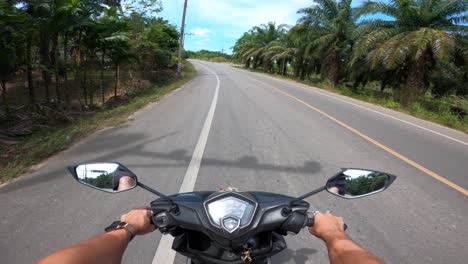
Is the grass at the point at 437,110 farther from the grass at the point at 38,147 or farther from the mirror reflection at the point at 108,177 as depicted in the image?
the mirror reflection at the point at 108,177

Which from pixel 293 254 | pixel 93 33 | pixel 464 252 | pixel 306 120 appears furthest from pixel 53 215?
pixel 93 33

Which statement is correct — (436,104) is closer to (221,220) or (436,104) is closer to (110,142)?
(110,142)

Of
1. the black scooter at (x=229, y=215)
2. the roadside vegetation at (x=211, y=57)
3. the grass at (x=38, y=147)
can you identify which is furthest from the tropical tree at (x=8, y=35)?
the roadside vegetation at (x=211, y=57)

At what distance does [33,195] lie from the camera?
4.35m

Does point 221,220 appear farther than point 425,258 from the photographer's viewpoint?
No

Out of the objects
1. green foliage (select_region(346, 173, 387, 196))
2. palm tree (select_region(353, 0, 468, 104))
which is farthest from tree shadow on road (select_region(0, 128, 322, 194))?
palm tree (select_region(353, 0, 468, 104))

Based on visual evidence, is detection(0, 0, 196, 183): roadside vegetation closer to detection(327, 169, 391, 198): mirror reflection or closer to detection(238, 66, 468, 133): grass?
detection(327, 169, 391, 198): mirror reflection

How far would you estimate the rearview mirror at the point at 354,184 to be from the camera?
200 centimetres

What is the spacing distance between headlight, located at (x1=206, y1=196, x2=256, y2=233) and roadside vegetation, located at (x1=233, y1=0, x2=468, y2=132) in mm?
12737

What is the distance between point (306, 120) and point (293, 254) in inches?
286

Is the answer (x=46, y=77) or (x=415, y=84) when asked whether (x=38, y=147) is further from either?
(x=415, y=84)

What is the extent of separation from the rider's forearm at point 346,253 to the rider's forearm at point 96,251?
106 cm

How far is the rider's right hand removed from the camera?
1870 mm

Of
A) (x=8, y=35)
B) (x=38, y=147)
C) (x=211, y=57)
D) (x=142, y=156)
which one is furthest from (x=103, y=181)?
(x=211, y=57)
